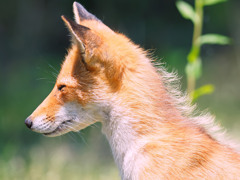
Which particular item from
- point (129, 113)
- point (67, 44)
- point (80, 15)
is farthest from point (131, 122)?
point (67, 44)

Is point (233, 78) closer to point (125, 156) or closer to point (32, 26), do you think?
point (32, 26)

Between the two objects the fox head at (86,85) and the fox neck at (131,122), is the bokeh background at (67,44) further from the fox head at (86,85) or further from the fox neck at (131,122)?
the fox neck at (131,122)

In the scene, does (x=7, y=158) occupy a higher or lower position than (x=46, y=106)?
lower

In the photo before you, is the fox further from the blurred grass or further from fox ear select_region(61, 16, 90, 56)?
the blurred grass

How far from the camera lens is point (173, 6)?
13227 mm

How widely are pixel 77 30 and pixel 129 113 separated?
78cm

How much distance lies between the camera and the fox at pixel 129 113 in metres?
3.29

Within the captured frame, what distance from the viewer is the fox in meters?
3.29

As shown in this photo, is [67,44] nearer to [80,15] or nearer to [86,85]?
[80,15]

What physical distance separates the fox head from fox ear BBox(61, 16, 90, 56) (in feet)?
0.04

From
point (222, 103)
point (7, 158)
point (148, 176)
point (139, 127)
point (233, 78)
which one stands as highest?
point (233, 78)

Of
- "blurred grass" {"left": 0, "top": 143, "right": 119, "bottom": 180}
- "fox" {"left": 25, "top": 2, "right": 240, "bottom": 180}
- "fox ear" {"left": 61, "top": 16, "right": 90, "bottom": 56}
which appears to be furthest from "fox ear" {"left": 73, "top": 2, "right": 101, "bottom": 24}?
"blurred grass" {"left": 0, "top": 143, "right": 119, "bottom": 180}

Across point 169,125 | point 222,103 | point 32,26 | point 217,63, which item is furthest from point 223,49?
point 169,125

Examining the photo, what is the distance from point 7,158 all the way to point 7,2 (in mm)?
8464
